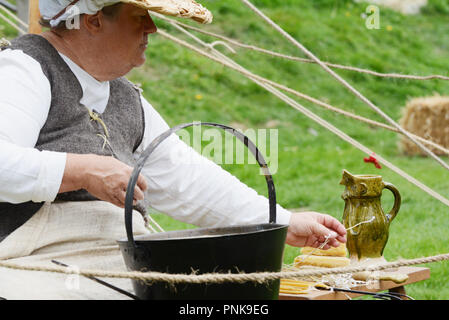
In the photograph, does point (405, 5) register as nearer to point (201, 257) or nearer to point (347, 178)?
point (347, 178)

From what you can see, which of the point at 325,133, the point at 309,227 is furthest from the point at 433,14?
the point at 309,227

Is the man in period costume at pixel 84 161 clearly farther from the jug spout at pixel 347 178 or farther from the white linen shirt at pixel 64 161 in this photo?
the jug spout at pixel 347 178

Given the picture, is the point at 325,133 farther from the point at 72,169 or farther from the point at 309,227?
the point at 72,169

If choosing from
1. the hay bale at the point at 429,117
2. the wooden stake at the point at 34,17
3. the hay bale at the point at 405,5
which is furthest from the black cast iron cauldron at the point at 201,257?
the hay bale at the point at 405,5

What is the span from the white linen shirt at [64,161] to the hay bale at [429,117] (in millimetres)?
5203

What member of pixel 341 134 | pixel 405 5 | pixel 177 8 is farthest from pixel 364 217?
pixel 405 5

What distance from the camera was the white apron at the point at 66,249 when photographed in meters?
1.35

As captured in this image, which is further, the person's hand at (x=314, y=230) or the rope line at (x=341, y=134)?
the rope line at (x=341, y=134)

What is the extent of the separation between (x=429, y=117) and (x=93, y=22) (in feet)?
18.3

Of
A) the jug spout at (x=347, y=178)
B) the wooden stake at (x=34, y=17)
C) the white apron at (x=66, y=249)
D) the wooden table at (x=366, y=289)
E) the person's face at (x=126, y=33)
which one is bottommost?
the wooden table at (x=366, y=289)

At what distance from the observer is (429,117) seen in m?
6.66

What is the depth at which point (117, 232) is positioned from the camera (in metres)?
1.57

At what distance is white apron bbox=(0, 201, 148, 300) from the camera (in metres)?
1.35
